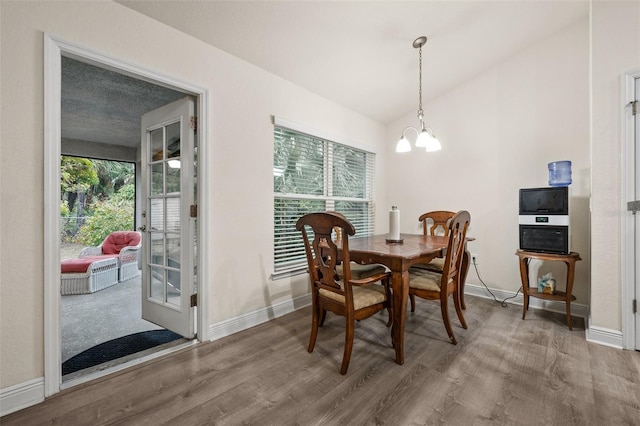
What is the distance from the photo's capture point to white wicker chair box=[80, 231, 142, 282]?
14.9ft

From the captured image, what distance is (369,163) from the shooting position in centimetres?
409

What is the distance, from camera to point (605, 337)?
7.01ft

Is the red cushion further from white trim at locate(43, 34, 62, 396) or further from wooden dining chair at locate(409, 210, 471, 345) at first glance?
wooden dining chair at locate(409, 210, 471, 345)

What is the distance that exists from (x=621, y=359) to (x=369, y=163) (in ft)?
10.2

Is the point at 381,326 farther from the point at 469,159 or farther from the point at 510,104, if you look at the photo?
the point at 510,104

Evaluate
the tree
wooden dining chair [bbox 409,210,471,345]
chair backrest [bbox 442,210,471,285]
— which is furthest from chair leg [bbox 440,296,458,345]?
the tree

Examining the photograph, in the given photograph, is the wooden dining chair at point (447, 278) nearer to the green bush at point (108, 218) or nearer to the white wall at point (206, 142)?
the white wall at point (206, 142)

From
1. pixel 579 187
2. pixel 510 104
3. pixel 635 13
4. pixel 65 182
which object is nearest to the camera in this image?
pixel 635 13

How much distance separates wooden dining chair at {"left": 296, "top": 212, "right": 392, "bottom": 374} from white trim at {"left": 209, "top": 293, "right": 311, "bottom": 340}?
729mm

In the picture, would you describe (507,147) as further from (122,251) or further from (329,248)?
(122,251)

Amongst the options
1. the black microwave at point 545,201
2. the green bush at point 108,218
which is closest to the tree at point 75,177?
the green bush at point 108,218

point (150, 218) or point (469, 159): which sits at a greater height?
point (469, 159)

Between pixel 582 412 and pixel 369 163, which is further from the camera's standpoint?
pixel 369 163

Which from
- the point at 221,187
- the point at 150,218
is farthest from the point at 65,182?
the point at 221,187
